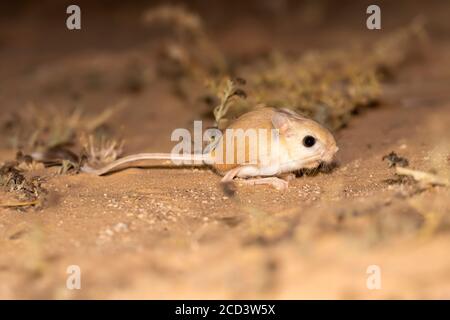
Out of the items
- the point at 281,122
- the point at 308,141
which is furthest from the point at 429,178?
the point at 281,122

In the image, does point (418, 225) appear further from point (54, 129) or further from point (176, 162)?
point (54, 129)

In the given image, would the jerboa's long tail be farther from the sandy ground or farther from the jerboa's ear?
the jerboa's ear

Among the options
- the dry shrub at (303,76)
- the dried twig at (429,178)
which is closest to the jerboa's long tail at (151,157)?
the dry shrub at (303,76)

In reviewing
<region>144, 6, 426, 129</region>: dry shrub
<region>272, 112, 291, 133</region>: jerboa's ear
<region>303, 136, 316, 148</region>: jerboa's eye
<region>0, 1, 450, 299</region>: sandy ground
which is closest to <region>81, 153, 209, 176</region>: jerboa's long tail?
<region>0, 1, 450, 299</region>: sandy ground

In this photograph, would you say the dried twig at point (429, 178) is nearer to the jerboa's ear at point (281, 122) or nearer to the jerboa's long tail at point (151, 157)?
the jerboa's ear at point (281, 122)

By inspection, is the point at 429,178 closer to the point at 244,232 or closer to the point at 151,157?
the point at 244,232
